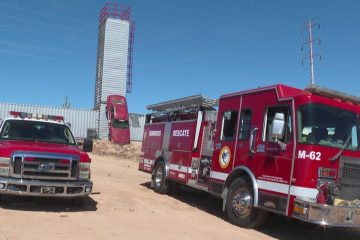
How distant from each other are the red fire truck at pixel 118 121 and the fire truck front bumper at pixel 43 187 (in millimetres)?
24489

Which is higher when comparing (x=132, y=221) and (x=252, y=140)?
(x=252, y=140)

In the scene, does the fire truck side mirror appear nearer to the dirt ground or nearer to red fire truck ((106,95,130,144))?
the dirt ground

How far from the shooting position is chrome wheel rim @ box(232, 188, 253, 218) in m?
10.4

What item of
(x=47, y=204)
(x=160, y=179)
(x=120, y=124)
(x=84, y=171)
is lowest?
(x=47, y=204)

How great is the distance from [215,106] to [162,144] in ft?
10.2

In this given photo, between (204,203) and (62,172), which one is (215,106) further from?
(62,172)

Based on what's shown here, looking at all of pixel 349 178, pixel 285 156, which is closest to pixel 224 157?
pixel 285 156

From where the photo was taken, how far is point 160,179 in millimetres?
15148

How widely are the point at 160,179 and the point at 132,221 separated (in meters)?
5.17

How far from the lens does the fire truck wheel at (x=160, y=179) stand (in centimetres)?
1484

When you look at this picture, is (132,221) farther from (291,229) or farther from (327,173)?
(327,173)

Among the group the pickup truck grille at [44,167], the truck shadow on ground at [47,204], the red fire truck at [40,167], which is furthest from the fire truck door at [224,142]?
the pickup truck grille at [44,167]

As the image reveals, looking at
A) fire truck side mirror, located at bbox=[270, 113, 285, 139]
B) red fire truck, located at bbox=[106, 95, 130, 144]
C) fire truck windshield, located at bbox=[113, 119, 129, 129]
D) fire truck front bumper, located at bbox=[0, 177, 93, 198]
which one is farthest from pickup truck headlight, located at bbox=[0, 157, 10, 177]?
fire truck windshield, located at bbox=[113, 119, 129, 129]

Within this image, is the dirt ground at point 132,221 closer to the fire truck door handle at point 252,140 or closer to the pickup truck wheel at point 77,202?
the pickup truck wheel at point 77,202
